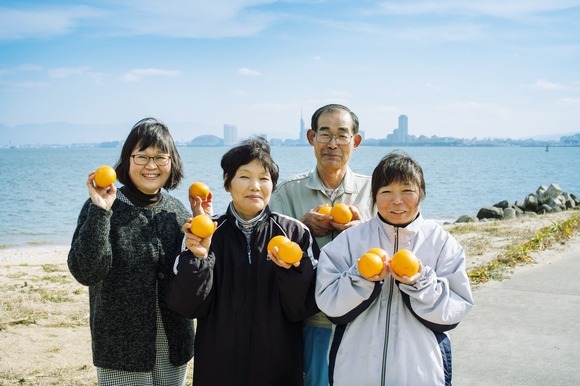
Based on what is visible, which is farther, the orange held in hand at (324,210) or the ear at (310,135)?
the ear at (310,135)

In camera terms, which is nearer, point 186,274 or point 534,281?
point 186,274

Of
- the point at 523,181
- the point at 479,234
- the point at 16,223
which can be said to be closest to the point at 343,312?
the point at 479,234

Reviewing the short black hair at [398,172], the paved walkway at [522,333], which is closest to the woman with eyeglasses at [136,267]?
the short black hair at [398,172]

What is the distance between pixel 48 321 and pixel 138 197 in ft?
16.2

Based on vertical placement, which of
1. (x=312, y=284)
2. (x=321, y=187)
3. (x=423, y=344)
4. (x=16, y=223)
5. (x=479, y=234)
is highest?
(x=321, y=187)

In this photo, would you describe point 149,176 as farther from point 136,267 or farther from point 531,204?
point 531,204

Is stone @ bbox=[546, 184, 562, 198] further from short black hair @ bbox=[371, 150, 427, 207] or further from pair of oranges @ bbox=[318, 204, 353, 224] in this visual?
short black hair @ bbox=[371, 150, 427, 207]

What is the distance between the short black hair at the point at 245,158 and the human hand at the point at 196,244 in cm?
50

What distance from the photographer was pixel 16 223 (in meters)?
30.2

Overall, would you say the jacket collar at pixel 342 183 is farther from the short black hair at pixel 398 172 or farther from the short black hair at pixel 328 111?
the short black hair at pixel 398 172

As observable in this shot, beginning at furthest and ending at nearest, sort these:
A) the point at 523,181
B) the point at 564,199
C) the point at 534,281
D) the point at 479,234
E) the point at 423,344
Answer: the point at 523,181 → the point at 564,199 → the point at 479,234 → the point at 534,281 → the point at 423,344

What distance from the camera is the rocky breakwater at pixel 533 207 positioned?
23422 mm

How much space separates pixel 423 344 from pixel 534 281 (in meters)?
5.97

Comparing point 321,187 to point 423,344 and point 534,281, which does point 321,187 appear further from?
point 534,281
